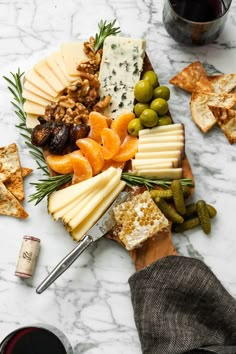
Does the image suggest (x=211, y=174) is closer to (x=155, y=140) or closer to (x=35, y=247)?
(x=155, y=140)

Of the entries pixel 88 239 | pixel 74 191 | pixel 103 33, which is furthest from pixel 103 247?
pixel 103 33

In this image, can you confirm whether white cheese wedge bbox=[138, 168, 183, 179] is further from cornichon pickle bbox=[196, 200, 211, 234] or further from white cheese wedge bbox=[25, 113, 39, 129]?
white cheese wedge bbox=[25, 113, 39, 129]

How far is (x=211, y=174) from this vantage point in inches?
95.1

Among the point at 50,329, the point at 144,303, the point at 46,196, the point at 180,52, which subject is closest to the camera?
the point at 50,329

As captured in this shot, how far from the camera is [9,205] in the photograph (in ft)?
7.74

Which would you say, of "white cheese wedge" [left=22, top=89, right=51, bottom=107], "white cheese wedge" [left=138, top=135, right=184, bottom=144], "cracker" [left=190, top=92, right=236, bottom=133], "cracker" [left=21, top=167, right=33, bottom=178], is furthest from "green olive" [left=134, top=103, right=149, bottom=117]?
"cracker" [left=21, top=167, right=33, bottom=178]

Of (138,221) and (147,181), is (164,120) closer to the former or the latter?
(147,181)

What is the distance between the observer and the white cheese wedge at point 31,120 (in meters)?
2.39

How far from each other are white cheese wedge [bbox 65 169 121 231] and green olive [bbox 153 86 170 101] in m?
0.33

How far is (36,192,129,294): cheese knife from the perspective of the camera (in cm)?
222

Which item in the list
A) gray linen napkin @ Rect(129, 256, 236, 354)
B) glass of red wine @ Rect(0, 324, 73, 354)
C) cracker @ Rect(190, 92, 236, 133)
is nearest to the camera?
glass of red wine @ Rect(0, 324, 73, 354)

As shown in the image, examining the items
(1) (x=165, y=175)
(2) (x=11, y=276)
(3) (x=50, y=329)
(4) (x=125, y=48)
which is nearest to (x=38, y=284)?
(2) (x=11, y=276)

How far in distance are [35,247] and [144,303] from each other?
1.39 ft

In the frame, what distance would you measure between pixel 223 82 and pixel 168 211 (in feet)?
1.82
